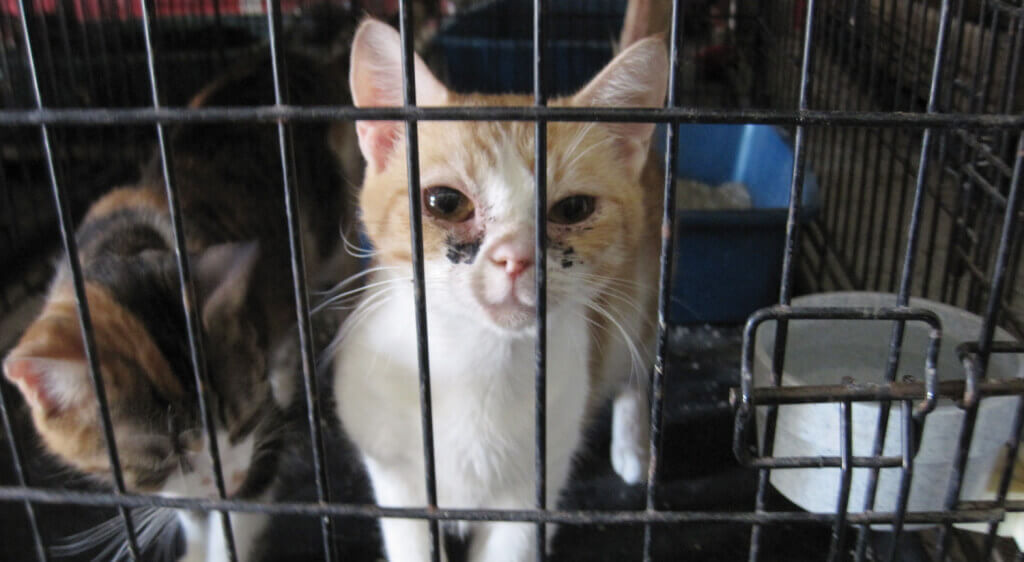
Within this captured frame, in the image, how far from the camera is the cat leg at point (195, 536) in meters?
1.22

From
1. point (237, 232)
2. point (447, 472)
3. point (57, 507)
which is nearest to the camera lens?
point (447, 472)

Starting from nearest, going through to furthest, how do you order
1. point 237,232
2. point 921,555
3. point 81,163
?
point 921,555 < point 237,232 < point 81,163

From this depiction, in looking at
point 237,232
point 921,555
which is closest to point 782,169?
→ point 921,555

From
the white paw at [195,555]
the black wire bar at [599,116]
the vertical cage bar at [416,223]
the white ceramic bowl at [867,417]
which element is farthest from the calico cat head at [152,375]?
the white ceramic bowl at [867,417]

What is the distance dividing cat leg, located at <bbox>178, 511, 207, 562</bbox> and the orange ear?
26cm

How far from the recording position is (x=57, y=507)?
1.36 m

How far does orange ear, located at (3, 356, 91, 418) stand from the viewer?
958 mm

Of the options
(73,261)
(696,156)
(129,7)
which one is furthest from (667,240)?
(129,7)

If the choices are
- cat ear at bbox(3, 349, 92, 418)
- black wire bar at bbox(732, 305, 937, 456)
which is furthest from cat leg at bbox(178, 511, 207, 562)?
black wire bar at bbox(732, 305, 937, 456)

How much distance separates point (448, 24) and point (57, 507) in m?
1.92

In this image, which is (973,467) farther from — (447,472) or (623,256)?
(447,472)

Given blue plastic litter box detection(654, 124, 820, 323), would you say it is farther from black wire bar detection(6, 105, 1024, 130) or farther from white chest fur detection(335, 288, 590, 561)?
black wire bar detection(6, 105, 1024, 130)

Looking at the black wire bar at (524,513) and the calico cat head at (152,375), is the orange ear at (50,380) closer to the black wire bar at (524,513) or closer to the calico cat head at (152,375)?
the calico cat head at (152,375)

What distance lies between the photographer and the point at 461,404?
106 cm
